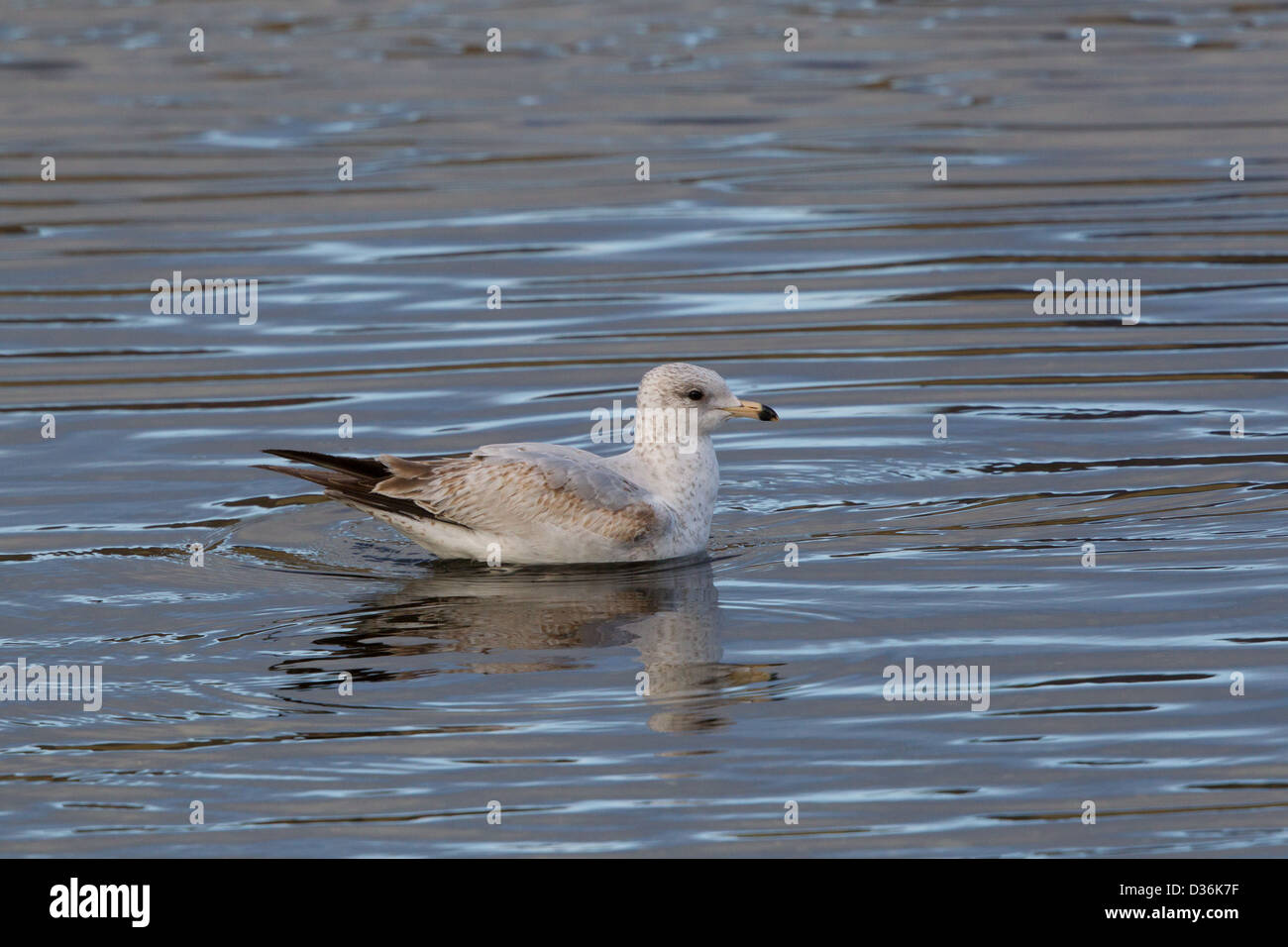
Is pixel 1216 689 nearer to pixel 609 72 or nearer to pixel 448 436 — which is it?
pixel 448 436

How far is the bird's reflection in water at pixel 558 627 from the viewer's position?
9445mm

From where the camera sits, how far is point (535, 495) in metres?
11.0

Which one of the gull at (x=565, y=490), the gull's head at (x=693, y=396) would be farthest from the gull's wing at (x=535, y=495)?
the gull's head at (x=693, y=396)

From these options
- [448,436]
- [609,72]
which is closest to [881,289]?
[448,436]

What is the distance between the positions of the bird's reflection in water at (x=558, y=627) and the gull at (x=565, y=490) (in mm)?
150

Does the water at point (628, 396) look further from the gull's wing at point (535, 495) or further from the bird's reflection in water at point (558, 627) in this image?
the gull's wing at point (535, 495)

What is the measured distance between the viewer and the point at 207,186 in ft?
68.6

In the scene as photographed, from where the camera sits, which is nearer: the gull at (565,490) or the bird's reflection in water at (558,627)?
the bird's reflection in water at (558,627)

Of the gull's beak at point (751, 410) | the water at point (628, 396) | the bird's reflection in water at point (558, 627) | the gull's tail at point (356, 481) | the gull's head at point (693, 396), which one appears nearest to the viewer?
the water at point (628, 396)

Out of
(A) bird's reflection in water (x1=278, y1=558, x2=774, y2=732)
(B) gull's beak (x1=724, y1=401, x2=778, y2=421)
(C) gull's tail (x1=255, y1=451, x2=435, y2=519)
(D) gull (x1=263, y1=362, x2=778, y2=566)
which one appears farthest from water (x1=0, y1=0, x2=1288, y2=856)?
(B) gull's beak (x1=724, y1=401, x2=778, y2=421)

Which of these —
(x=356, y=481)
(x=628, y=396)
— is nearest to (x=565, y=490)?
(x=356, y=481)

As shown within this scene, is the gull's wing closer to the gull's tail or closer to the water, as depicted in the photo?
the gull's tail

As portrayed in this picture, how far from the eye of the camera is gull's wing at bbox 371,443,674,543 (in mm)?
10906

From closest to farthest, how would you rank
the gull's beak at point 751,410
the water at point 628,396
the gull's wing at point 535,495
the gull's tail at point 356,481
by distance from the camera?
1. the water at point 628,396
2. the gull's wing at point 535,495
3. the gull's tail at point 356,481
4. the gull's beak at point 751,410
